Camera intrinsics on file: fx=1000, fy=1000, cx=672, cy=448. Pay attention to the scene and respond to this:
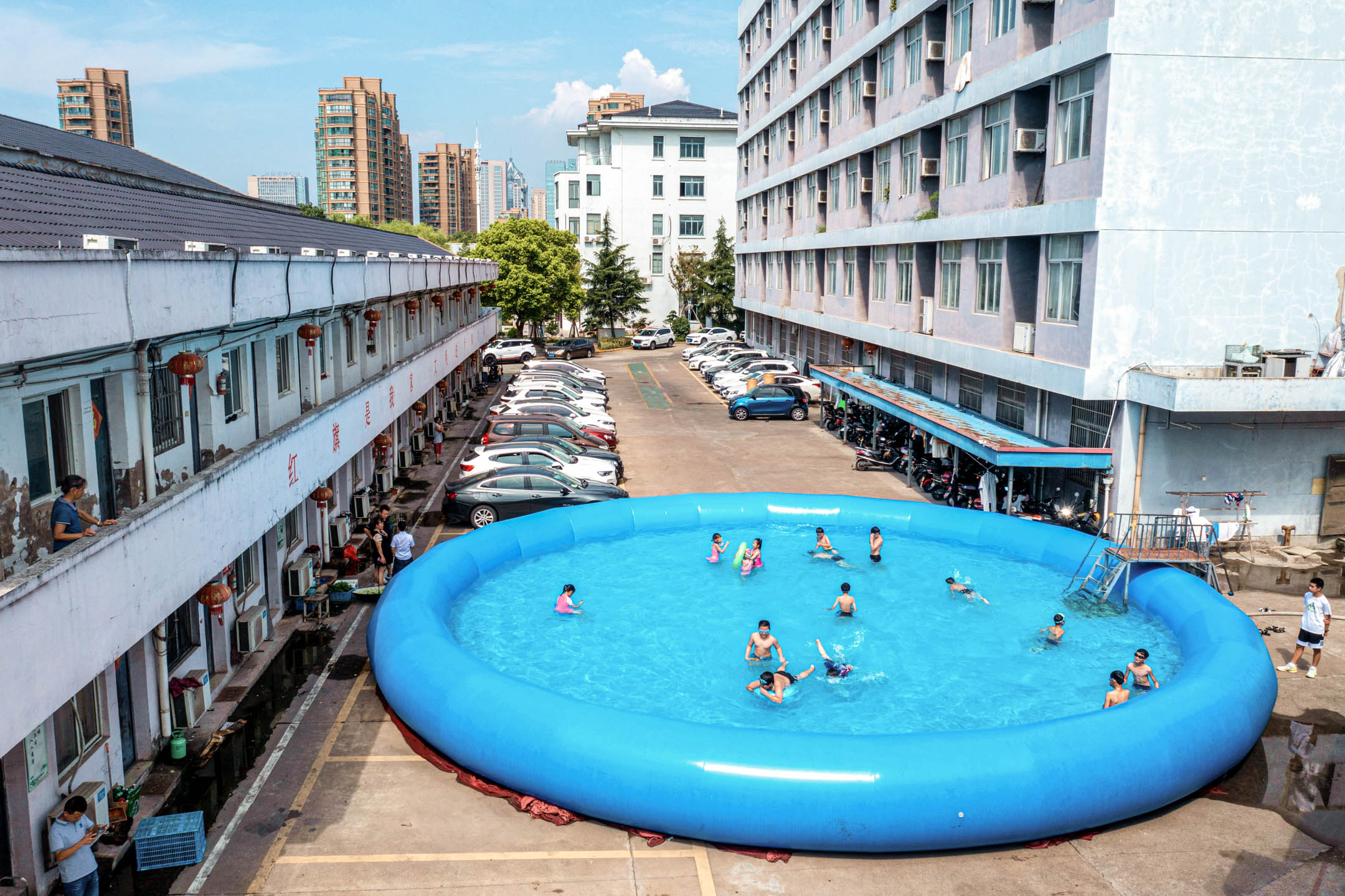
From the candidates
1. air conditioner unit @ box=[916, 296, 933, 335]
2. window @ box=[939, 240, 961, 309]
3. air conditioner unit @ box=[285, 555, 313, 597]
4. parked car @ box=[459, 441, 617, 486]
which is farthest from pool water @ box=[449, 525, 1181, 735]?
air conditioner unit @ box=[916, 296, 933, 335]

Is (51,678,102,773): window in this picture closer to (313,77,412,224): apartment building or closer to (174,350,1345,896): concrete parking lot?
(174,350,1345,896): concrete parking lot

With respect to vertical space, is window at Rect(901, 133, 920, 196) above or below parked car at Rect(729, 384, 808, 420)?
above

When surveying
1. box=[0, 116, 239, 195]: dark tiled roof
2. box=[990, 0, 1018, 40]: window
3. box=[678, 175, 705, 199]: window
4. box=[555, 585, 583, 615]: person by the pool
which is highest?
box=[678, 175, 705, 199]: window

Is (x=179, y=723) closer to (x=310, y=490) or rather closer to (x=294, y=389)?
(x=310, y=490)

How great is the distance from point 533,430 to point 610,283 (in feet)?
174

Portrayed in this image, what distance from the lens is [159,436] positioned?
46.2ft

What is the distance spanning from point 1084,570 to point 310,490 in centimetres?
1600

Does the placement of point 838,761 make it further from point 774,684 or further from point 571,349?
point 571,349

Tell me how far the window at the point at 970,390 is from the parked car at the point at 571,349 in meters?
41.0

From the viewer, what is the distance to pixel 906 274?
116 ft

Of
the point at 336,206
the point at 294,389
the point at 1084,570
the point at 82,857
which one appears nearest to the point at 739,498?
the point at 1084,570

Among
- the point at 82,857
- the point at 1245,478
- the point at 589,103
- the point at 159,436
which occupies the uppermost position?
the point at 589,103

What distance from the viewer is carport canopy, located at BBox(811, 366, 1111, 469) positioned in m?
22.4

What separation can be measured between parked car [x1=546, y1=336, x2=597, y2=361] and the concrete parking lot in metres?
55.8
